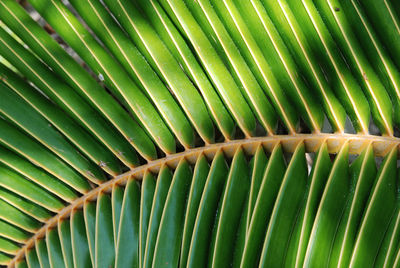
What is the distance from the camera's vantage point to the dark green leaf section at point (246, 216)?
2.63 feet

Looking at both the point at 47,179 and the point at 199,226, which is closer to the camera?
the point at 199,226

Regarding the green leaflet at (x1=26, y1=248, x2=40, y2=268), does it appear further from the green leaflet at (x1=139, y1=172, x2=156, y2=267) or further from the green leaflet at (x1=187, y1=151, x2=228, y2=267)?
the green leaflet at (x1=187, y1=151, x2=228, y2=267)

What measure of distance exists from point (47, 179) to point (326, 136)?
0.66m

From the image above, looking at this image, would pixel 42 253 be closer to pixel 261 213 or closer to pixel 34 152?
pixel 34 152

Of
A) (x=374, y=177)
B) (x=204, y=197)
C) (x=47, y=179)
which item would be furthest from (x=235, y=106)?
(x=47, y=179)

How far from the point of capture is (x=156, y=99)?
100 centimetres

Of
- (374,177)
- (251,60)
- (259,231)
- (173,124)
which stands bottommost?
(259,231)

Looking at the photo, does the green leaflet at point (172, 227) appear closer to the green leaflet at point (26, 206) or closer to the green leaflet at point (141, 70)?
the green leaflet at point (141, 70)

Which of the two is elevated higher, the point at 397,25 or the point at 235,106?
the point at 397,25

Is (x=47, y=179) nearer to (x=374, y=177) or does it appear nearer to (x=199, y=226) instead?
(x=199, y=226)

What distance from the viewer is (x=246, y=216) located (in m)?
0.88

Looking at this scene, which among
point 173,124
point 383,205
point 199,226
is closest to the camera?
point 383,205

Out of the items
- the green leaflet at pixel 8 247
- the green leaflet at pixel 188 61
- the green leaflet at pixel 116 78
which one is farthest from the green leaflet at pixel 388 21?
the green leaflet at pixel 8 247

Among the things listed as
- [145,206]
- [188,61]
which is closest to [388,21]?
[188,61]
